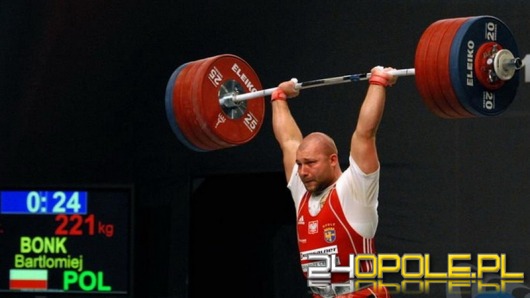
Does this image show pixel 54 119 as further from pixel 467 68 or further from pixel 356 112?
pixel 467 68

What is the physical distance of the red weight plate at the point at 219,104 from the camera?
17.7 ft

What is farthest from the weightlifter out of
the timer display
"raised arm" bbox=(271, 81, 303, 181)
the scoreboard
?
the timer display

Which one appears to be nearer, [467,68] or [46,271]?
[467,68]

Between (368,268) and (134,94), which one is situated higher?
(134,94)

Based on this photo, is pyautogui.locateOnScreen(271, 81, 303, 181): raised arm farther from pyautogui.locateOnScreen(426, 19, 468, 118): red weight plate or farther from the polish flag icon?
the polish flag icon

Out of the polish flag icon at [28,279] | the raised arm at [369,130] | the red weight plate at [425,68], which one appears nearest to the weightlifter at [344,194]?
the raised arm at [369,130]

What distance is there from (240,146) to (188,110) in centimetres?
168

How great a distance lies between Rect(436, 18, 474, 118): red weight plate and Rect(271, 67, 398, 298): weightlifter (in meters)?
0.19

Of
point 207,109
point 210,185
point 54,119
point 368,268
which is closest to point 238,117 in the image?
point 207,109

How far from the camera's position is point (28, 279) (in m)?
7.00

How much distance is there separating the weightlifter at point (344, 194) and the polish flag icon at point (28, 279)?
→ 2.69 meters

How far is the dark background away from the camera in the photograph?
624 cm

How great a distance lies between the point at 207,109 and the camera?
5391 millimetres

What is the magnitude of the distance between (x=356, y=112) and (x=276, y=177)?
0.74 metres
